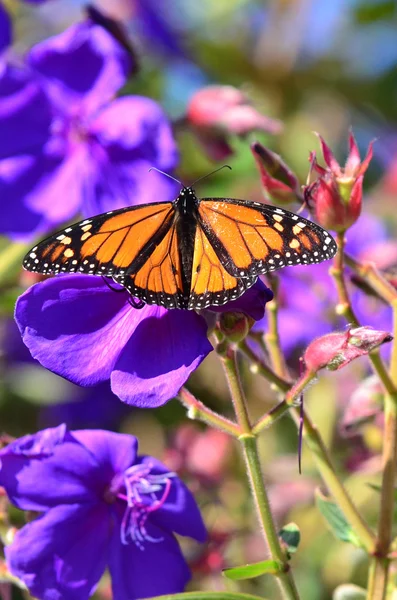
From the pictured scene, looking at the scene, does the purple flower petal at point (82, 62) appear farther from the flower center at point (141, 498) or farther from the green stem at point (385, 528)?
the green stem at point (385, 528)

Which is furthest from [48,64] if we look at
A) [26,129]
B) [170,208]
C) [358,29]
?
[358,29]

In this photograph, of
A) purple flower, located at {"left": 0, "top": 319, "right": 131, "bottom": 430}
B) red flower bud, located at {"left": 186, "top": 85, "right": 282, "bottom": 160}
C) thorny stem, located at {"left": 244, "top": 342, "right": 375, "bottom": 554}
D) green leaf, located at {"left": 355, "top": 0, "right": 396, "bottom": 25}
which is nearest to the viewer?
thorny stem, located at {"left": 244, "top": 342, "right": 375, "bottom": 554}

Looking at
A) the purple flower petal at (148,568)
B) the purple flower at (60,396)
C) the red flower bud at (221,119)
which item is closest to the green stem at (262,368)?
the purple flower petal at (148,568)

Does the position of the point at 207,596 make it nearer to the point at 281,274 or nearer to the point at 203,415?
the point at 203,415

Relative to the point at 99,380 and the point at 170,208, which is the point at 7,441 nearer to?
the point at 99,380

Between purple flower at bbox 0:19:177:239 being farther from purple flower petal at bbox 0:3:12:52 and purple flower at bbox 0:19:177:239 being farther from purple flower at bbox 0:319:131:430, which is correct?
purple flower at bbox 0:319:131:430

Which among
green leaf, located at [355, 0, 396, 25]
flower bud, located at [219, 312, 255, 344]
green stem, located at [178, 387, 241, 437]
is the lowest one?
green stem, located at [178, 387, 241, 437]

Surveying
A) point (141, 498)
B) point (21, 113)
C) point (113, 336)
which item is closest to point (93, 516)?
point (141, 498)

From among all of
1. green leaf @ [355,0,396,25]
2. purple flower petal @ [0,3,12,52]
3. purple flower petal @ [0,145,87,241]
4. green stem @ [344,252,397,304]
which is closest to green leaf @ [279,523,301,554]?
green stem @ [344,252,397,304]

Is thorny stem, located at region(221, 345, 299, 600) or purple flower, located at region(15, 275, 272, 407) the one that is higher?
purple flower, located at region(15, 275, 272, 407)
